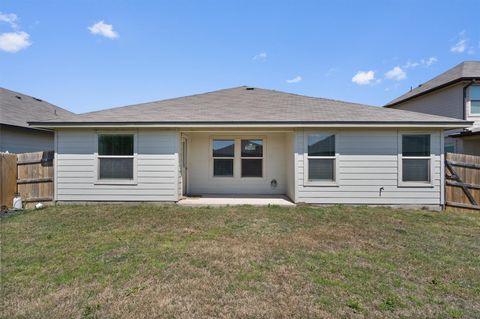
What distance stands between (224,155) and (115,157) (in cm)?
369

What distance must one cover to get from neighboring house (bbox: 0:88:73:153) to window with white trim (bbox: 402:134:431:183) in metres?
12.7

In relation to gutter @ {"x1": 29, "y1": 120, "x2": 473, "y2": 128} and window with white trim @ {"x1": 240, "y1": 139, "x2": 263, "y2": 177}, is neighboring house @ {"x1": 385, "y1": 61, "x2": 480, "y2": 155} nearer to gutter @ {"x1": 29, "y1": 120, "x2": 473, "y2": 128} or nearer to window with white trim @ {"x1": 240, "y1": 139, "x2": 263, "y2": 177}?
gutter @ {"x1": 29, "y1": 120, "x2": 473, "y2": 128}

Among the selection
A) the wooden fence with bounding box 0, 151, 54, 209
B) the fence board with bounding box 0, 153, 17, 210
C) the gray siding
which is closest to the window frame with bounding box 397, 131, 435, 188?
the gray siding

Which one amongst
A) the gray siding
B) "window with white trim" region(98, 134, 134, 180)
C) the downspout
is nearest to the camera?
"window with white trim" region(98, 134, 134, 180)

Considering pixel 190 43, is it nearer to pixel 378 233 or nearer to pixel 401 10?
pixel 401 10

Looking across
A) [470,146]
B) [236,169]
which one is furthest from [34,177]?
[470,146]

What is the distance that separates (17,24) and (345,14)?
11.3m

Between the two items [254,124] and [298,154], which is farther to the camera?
[298,154]

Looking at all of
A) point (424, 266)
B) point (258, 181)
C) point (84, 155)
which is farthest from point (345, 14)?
point (84, 155)

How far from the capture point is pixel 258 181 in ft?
31.4

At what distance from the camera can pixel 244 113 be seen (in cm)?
816

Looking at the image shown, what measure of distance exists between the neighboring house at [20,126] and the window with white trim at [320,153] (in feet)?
32.5

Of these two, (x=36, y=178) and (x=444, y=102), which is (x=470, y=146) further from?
(x=36, y=178)

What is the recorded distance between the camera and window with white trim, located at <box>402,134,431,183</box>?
756 cm
